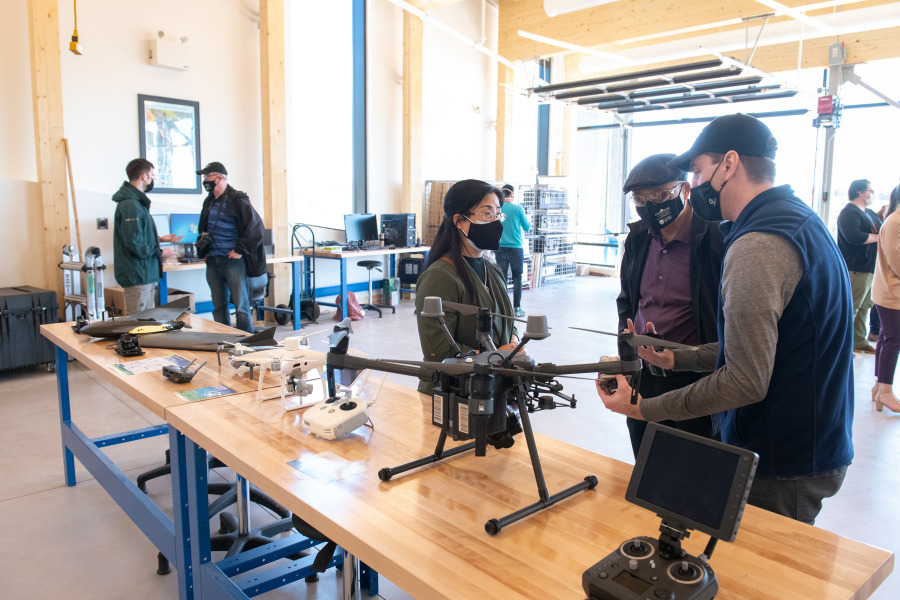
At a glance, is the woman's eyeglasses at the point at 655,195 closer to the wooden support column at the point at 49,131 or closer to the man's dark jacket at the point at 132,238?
the man's dark jacket at the point at 132,238

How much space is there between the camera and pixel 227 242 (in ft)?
19.2

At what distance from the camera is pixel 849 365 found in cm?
150

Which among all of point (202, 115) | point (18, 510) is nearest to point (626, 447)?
point (18, 510)

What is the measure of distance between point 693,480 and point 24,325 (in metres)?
5.67

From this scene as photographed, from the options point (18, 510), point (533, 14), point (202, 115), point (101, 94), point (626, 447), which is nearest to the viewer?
point (18, 510)

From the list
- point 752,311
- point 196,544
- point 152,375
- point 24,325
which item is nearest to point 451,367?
point 752,311

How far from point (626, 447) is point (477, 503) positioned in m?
2.79

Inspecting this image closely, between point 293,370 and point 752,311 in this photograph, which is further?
point 293,370

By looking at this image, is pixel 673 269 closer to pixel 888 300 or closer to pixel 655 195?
pixel 655 195

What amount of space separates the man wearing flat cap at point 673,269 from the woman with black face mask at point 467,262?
0.50 m

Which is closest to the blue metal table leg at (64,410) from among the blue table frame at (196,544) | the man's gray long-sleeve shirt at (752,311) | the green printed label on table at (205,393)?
the blue table frame at (196,544)

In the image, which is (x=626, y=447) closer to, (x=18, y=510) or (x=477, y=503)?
(x=477, y=503)

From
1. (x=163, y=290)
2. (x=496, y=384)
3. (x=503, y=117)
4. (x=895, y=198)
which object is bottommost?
(x=163, y=290)

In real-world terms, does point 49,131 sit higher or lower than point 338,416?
higher
